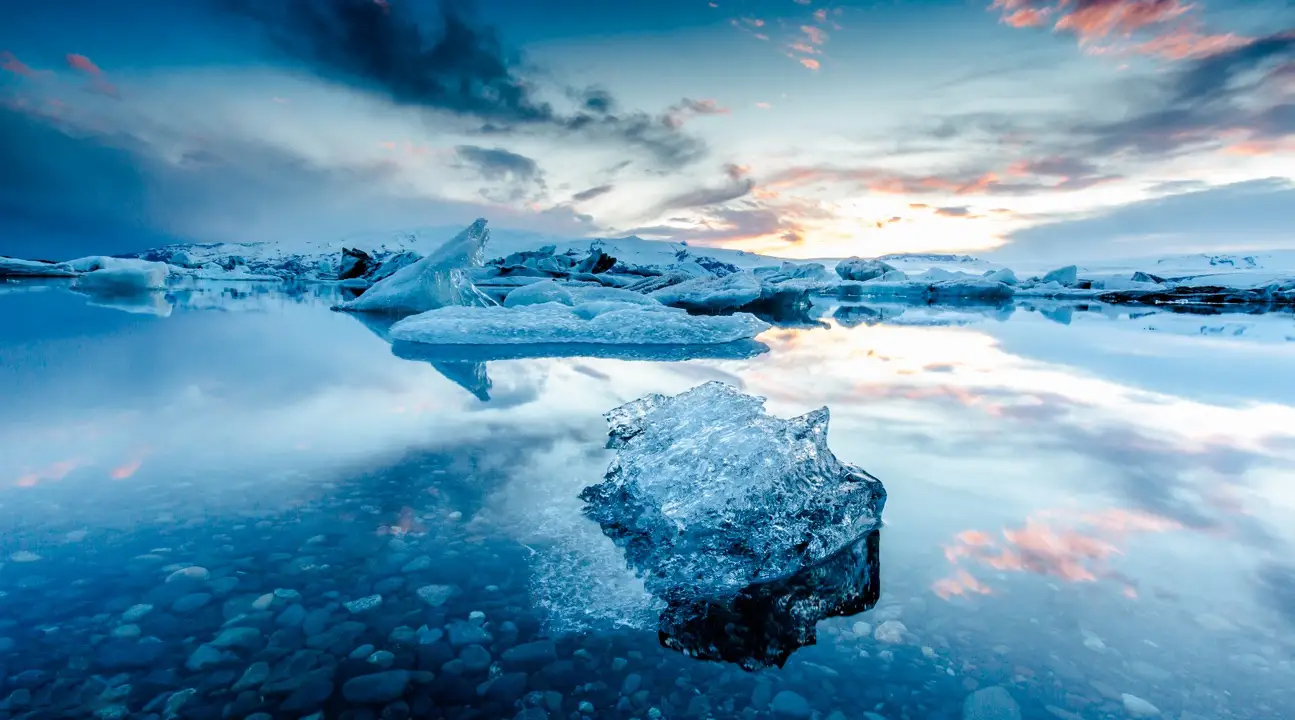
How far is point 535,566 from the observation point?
1623 mm

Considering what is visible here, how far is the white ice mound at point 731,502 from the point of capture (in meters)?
1.66

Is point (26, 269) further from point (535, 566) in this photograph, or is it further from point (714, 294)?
point (535, 566)

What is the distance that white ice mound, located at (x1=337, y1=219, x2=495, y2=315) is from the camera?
9453 millimetres

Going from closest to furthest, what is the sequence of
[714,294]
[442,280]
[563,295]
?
[442,280], [563,295], [714,294]

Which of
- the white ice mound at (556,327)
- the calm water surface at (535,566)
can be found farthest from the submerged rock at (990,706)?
the white ice mound at (556,327)

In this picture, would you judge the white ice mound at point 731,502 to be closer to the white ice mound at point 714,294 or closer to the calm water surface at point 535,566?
the calm water surface at point 535,566

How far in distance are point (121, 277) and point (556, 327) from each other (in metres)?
18.8

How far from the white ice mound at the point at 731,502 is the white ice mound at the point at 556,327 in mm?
4469

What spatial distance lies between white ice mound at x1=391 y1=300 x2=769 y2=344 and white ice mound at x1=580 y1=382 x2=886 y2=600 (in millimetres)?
4469

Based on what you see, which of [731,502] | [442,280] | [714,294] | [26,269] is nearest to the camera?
[731,502]

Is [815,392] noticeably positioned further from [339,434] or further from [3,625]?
[3,625]

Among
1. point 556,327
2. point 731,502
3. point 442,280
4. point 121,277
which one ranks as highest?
point 121,277

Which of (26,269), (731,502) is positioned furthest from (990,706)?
(26,269)

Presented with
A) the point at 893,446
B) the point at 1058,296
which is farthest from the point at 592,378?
the point at 1058,296
